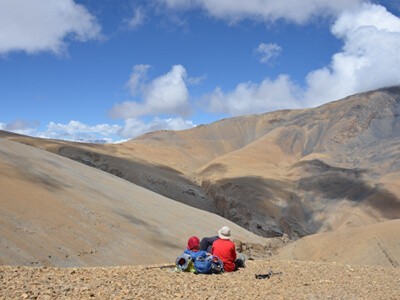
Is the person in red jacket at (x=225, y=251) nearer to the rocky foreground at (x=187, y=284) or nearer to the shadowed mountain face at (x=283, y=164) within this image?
the rocky foreground at (x=187, y=284)

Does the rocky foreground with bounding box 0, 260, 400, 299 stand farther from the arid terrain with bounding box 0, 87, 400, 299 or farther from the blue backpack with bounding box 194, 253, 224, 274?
the blue backpack with bounding box 194, 253, 224, 274

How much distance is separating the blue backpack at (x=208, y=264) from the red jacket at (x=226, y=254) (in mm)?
253

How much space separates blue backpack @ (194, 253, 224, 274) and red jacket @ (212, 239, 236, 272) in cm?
25

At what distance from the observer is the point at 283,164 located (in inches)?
2874

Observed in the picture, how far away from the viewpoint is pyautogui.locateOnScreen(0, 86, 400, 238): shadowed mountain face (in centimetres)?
4653

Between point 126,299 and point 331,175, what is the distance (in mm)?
55991

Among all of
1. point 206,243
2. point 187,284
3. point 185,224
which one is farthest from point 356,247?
point 187,284

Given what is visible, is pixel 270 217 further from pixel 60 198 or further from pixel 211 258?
pixel 211 258

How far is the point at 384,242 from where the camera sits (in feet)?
58.0

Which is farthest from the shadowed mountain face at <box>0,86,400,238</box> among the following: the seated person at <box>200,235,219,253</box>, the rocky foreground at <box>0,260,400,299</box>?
the rocky foreground at <box>0,260,400,299</box>

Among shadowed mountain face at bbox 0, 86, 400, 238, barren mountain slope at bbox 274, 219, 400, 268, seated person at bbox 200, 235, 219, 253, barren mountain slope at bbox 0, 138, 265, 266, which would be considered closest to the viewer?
Result: seated person at bbox 200, 235, 219, 253

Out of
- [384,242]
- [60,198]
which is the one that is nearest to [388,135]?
[384,242]

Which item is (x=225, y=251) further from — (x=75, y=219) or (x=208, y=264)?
(x=75, y=219)

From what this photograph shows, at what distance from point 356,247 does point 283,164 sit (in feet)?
182
